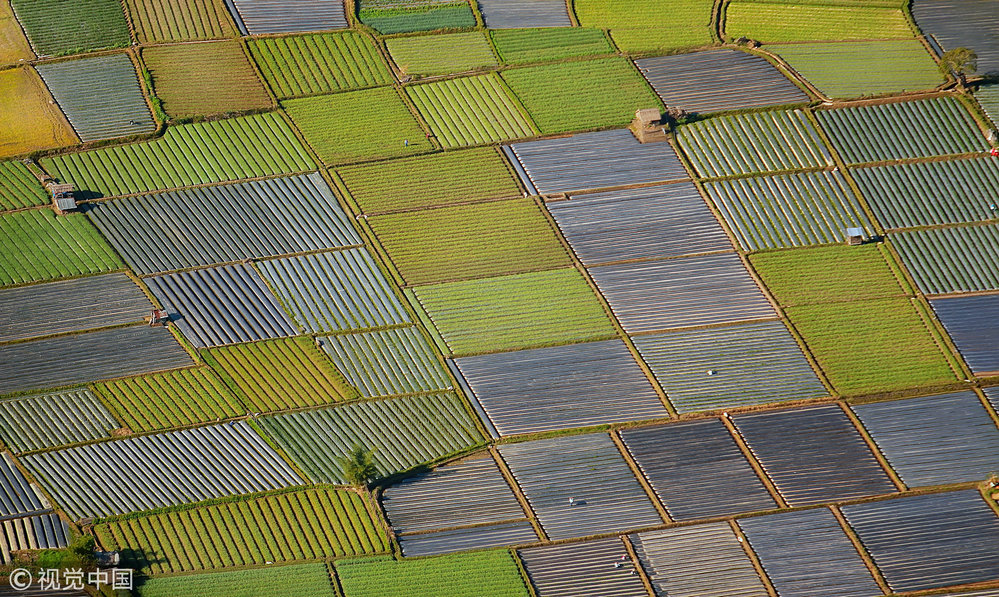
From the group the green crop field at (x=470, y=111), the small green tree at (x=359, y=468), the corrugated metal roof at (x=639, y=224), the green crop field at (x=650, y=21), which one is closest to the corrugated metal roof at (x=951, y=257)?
the corrugated metal roof at (x=639, y=224)

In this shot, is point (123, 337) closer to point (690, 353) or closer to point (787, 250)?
point (690, 353)

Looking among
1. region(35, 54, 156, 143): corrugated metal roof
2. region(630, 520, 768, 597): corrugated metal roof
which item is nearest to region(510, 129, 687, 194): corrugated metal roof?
region(35, 54, 156, 143): corrugated metal roof

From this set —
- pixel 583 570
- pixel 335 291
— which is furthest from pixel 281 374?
pixel 583 570

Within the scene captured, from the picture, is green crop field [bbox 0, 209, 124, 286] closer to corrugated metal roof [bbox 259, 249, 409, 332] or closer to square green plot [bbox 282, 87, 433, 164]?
corrugated metal roof [bbox 259, 249, 409, 332]

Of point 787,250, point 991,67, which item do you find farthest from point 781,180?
point 991,67

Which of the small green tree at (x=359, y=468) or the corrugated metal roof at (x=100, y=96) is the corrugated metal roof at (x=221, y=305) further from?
the corrugated metal roof at (x=100, y=96)

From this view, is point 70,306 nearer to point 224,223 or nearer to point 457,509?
point 224,223
